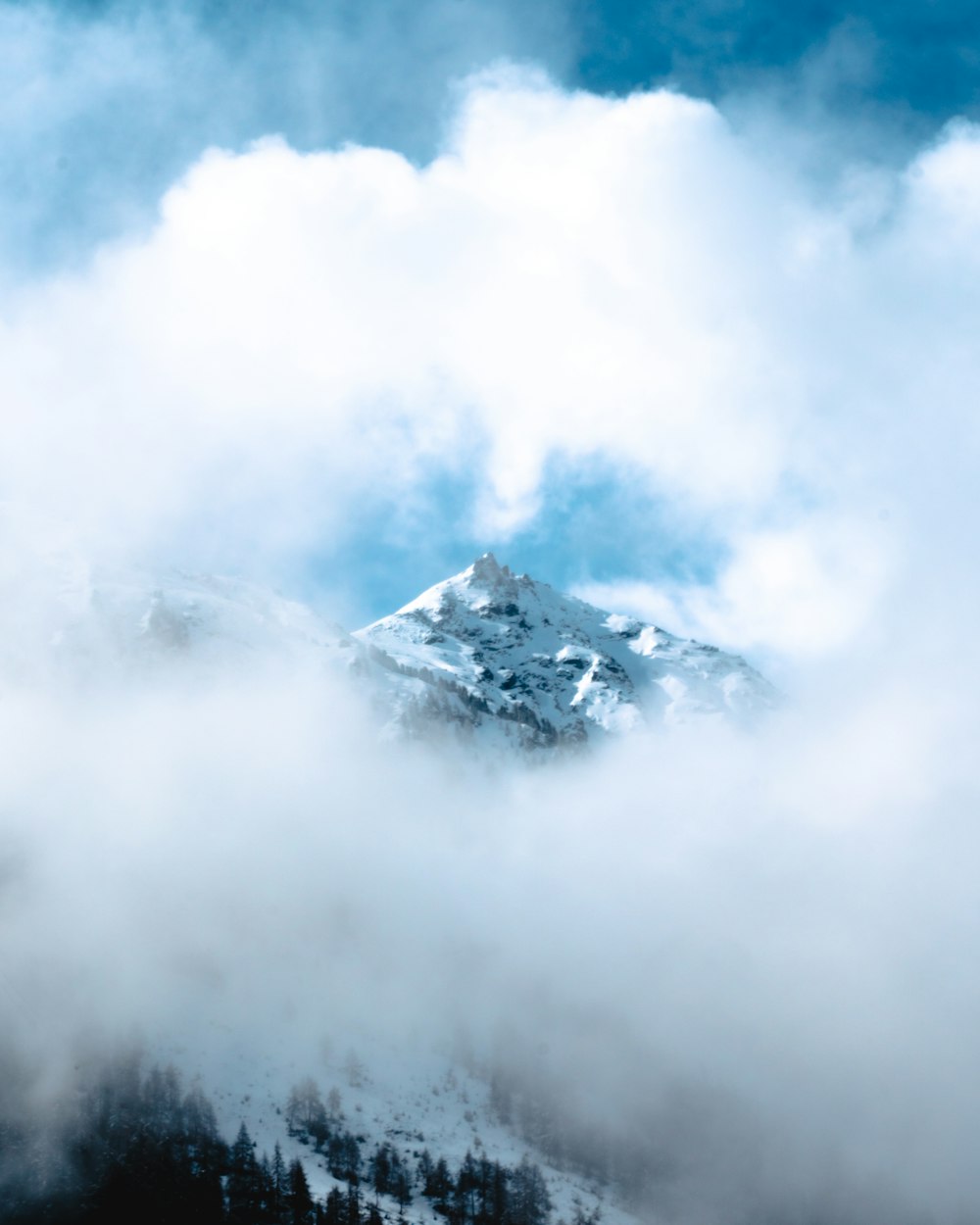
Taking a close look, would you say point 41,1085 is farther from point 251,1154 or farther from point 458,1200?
point 458,1200

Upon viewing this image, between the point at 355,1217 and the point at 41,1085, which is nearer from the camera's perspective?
the point at 355,1217

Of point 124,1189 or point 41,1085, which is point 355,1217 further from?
point 41,1085

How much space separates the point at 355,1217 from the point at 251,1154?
24.9 m

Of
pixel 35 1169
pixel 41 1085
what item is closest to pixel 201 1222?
pixel 35 1169

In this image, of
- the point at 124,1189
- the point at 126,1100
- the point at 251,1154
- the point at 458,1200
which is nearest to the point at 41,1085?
the point at 126,1100

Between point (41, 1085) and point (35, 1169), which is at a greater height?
point (41, 1085)

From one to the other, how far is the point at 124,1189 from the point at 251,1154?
2284 cm

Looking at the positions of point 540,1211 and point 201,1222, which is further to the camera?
point 540,1211

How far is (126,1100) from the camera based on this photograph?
19425cm

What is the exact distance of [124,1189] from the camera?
175 m

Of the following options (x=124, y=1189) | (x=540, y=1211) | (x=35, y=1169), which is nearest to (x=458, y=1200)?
(x=540, y=1211)

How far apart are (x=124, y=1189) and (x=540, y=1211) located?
7706 centimetres

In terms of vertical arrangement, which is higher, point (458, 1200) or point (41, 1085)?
point (41, 1085)

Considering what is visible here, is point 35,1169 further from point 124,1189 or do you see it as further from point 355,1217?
point 355,1217
